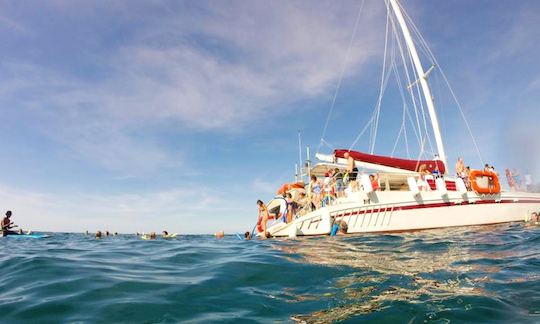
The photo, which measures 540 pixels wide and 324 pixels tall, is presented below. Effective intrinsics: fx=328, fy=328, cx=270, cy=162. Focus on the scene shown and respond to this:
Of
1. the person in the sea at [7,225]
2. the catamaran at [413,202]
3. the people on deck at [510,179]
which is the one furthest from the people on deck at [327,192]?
the person in the sea at [7,225]

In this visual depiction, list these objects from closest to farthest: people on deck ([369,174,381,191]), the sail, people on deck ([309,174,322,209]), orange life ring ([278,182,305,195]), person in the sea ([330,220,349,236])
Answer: person in the sea ([330,220,349,236])
people on deck ([369,174,381,191])
people on deck ([309,174,322,209])
the sail
orange life ring ([278,182,305,195])

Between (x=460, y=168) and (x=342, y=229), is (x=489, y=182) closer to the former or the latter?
(x=460, y=168)

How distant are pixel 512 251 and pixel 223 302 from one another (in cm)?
704

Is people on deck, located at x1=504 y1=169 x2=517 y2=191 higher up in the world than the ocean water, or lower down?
higher up

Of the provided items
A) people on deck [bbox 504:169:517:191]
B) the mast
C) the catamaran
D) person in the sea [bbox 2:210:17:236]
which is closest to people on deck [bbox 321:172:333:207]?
the catamaran

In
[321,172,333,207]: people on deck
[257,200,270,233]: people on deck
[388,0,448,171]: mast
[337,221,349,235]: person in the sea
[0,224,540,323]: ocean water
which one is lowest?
[0,224,540,323]: ocean water

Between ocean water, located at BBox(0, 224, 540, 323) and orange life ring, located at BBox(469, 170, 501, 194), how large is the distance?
1042cm

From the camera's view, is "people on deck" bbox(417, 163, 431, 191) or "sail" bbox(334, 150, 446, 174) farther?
"sail" bbox(334, 150, 446, 174)

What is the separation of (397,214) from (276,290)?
12542 millimetres

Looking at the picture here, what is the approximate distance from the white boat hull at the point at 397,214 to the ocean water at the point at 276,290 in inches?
325

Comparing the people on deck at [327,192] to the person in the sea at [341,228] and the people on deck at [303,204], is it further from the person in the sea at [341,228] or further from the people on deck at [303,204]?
the person in the sea at [341,228]

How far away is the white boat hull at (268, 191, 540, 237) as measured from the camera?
51.1ft

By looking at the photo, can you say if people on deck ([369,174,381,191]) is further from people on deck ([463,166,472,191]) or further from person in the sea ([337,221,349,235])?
people on deck ([463,166,472,191])

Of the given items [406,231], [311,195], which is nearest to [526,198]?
→ [406,231]
